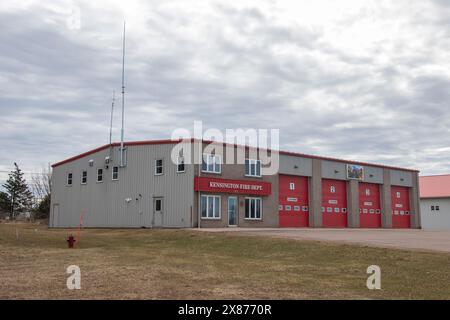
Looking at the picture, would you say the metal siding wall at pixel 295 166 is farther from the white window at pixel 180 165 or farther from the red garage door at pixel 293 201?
the white window at pixel 180 165

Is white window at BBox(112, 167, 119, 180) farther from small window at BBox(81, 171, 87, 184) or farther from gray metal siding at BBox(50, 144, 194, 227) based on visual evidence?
small window at BBox(81, 171, 87, 184)

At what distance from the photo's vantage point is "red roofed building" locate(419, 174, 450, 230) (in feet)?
208

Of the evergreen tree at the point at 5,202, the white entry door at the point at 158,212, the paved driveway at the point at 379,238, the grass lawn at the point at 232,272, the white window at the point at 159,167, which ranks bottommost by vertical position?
the grass lawn at the point at 232,272

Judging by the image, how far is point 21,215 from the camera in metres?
82.8

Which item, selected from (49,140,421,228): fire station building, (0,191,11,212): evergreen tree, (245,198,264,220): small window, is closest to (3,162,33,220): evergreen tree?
(0,191,11,212): evergreen tree

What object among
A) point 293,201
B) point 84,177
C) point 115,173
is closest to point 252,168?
point 293,201

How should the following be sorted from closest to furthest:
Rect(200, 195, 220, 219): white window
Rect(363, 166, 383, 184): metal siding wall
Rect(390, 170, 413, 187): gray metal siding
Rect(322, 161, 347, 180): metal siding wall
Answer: Rect(200, 195, 220, 219): white window < Rect(322, 161, 347, 180): metal siding wall < Rect(363, 166, 383, 184): metal siding wall < Rect(390, 170, 413, 187): gray metal siding

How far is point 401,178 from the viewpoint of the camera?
54156mm

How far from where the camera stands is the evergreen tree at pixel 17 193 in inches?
3270

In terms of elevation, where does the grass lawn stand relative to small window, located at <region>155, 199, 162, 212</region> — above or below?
below

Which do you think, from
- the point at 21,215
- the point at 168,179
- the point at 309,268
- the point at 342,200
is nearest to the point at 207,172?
the point at 168,179

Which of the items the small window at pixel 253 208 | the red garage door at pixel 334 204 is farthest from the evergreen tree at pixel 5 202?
the red garage door at pixel 334 204

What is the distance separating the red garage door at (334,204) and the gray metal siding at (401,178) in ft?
26.5
